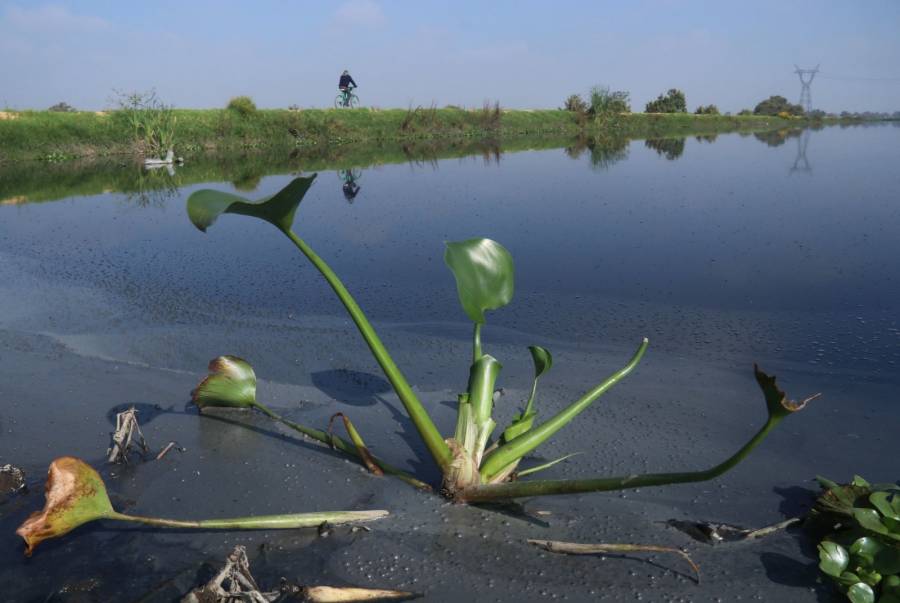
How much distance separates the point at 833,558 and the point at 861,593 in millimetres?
93

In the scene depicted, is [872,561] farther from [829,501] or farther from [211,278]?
[211,278]

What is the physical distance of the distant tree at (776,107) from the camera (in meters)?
70.8

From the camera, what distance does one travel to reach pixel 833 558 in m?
1.85

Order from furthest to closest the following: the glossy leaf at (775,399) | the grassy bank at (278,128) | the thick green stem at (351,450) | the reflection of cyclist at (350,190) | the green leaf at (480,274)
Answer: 1. the grassy bank at (278,128)
2. the reflection of cyclist at (350,190)
3. the green leaf at (480,274)
4. the thick green stem at (351,450)
5. the glossy leaf at (775,399)

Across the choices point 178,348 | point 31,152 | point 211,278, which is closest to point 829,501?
point 178,348

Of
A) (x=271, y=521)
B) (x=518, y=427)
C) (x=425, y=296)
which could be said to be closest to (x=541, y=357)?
(x=518, y=427)

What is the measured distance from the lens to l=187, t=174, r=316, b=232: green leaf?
199cm

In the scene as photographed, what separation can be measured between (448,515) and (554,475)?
46 centimetres

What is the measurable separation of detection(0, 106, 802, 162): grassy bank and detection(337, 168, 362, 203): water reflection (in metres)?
8.52

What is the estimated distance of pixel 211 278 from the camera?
6.01 m

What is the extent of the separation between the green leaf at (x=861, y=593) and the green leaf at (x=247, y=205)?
1.63 metres

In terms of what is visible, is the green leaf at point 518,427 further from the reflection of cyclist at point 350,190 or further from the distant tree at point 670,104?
the distant tree at point 670,104

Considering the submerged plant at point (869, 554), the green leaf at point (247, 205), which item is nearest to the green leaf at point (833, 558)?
the submerged plant at point (869, 554)

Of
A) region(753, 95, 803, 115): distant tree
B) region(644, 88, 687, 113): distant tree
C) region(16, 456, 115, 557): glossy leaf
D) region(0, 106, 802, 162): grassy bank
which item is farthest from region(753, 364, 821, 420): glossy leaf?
region(753, 95, 803, 115): distant tree
